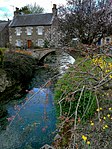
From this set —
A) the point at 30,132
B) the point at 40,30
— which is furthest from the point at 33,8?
the point at 30,132

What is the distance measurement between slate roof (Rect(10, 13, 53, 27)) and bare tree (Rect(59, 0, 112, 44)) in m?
15.0

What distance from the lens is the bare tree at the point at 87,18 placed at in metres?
16.2

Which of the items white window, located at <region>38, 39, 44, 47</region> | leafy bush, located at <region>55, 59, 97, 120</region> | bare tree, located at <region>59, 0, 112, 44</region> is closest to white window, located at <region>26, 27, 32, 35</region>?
white window, located at <region>38, 39, 44, 47</region>

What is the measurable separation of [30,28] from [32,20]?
4.49 ft

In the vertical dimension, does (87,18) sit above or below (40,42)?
above

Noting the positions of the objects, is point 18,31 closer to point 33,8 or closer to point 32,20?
point 32,20

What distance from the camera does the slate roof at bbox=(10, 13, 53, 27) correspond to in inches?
1266

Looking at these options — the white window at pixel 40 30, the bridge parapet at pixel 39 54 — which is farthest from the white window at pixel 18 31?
the bridge parapet at pixel 39 54

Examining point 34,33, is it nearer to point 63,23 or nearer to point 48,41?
point 48,41

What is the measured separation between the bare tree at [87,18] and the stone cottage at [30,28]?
14.9 metres

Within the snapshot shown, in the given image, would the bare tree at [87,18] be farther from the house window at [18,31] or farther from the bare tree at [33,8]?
the bare tree at [33,8]

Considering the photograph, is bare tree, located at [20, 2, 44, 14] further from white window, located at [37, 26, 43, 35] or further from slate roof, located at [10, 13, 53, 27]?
white window, located at [37, 26, 43, 35]

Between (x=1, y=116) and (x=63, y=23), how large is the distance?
10484 millimetres

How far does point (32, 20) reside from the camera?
33344mm
